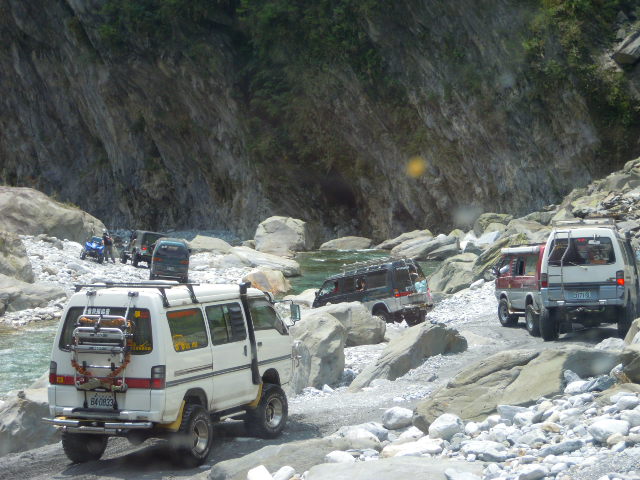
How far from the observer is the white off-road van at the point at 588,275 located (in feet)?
52.5

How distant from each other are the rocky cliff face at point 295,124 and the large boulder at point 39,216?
70.5ft

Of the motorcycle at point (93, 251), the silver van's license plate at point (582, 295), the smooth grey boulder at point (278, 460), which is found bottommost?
the smooth grey boulder at point (278, 460)

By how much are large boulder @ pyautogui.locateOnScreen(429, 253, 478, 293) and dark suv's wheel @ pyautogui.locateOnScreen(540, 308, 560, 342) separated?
40.6 feet

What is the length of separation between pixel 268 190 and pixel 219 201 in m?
6.80

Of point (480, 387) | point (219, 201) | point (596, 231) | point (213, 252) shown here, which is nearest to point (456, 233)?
point (213, 252)

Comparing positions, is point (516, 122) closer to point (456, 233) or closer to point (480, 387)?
point (456, 233)

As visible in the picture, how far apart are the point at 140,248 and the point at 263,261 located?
6.05m

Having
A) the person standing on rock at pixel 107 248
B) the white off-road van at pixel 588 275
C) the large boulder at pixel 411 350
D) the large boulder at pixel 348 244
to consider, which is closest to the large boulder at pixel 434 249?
the large boulder at pixel 348 244

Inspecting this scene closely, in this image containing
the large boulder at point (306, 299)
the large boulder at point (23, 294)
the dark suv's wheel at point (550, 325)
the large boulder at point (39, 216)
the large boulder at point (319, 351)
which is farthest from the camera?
the large boulder at point (39, 216)

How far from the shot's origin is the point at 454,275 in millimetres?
30500

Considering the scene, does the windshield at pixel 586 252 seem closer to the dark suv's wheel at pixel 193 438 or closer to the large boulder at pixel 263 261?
the dark suv's wheel at pixel 193 438

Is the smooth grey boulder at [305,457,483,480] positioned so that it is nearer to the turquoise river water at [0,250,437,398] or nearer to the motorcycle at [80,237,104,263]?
the turquoise river water at [0,250,437,398]

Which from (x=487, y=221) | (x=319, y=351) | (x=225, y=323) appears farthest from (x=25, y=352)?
(x=487, y=221)

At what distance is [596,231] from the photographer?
52.7 ft
